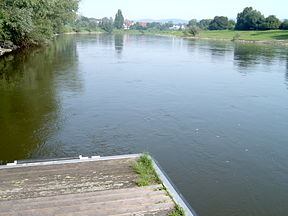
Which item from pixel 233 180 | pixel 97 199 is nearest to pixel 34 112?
pixel 97 199

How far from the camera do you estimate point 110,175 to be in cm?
679

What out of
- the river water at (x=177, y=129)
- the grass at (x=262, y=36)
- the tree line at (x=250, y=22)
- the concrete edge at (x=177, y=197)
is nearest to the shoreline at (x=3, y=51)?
the river water at (x=177, y=129)

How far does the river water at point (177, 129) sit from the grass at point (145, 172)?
4.11 ft

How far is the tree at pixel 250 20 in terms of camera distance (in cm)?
12581

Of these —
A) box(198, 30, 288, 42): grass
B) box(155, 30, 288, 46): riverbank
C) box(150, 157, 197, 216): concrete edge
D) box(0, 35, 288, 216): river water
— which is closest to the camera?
box(150, 157, 197, 216): concrete edge

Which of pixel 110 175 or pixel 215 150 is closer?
pixel 110 175

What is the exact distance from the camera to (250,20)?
12750cm

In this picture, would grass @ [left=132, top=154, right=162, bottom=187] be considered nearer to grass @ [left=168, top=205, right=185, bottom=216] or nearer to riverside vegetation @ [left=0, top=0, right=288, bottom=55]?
grass @ [left=168, top=205, right=185, bottom=216]

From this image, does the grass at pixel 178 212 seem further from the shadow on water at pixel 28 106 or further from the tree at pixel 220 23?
the tree at pixel 220 23

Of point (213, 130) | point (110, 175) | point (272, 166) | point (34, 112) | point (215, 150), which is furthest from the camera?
point (34, 112)

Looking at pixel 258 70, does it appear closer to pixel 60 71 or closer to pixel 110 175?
pixel 60 71

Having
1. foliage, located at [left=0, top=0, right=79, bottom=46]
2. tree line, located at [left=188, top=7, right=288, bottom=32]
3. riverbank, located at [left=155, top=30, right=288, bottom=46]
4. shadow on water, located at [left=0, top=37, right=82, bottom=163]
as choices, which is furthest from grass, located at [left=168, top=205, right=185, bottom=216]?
tree line, located at [left=188, top=7, right=288, bottom=32]

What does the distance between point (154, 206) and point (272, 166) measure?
5457 mm

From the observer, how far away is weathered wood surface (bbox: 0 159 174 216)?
5453 millimetres
